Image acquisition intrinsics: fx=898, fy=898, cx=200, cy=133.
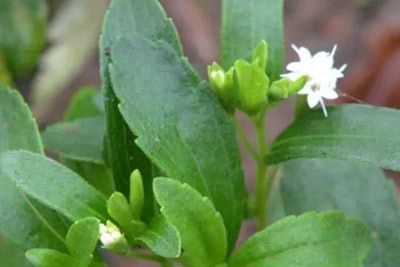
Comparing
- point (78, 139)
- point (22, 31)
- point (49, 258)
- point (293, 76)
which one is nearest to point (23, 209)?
point (49, 258)

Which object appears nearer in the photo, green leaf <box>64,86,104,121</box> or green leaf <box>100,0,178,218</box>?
green leaf <box>100,0,178,218</box>

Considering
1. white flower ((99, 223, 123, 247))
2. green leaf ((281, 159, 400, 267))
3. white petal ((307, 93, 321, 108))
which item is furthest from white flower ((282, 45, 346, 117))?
white flower ((99, 223, 123, 247))

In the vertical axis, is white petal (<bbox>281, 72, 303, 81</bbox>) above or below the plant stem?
above

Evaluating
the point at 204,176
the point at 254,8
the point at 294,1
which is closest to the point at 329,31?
the point at 294,1

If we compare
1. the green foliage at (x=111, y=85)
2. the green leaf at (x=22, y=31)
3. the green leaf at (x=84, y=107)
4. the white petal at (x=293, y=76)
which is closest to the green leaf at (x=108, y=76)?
the green foliage at (x=111, y=85)

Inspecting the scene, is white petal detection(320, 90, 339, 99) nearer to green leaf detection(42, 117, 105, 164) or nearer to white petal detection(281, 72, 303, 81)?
white petal detection(281, 72, 303, 81)

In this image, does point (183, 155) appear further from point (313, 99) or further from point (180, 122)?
point (313, 99)

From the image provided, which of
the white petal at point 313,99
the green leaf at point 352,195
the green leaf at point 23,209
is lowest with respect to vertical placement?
the green leaf at point 352,195

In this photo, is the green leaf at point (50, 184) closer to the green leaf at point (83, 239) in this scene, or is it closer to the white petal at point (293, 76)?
the green leaf at point (83, 239)
